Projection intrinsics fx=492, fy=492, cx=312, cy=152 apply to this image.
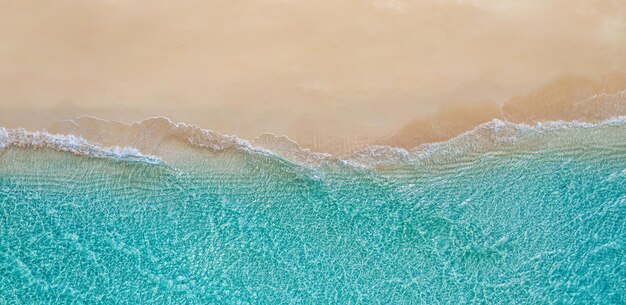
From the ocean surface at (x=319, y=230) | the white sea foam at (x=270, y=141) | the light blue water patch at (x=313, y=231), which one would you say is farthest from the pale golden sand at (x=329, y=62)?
the light blue water patch at (x=313, y=231)

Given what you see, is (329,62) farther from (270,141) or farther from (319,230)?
(319,230)

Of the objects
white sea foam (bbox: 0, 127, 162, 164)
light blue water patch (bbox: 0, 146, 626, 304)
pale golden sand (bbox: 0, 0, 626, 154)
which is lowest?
light blue water patch (bbox: 0, 146, 626, 304)

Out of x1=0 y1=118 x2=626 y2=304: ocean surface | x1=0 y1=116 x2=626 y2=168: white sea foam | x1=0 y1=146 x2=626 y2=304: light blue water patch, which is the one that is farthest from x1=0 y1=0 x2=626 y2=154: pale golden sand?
x1=0 y1=146 x2=626 y2=304: light blue water patch

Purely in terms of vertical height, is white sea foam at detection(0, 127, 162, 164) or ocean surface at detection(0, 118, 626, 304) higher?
white sea foam at detection(0, 127, 162, 164)

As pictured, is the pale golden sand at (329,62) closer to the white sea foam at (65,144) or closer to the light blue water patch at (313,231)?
the white sea foam at (65,144)

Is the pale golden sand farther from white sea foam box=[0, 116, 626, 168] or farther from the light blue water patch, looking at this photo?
the light blue water patch

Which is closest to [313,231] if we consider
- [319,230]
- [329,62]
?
[319,230]

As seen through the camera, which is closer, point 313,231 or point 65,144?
point 65,144
